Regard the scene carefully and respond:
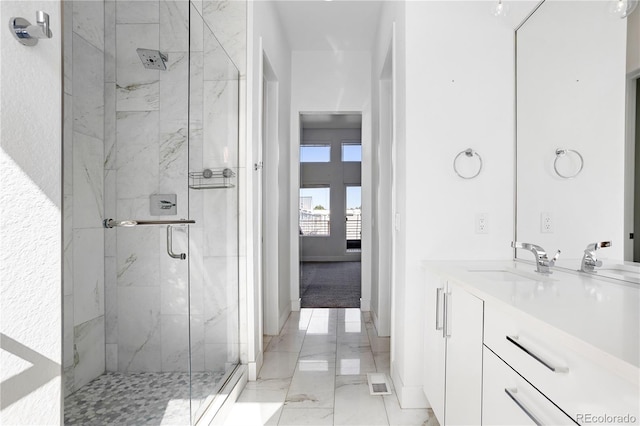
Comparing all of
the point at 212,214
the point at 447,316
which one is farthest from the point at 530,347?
the point at 212,214

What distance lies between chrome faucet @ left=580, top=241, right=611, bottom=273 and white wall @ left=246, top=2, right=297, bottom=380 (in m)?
1.87

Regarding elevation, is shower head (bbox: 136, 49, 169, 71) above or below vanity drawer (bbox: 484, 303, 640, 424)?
above

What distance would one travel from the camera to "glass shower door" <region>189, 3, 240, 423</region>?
213cm

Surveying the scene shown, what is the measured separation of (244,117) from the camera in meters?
2.67

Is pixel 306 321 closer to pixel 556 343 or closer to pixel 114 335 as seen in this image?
pixel 114 335

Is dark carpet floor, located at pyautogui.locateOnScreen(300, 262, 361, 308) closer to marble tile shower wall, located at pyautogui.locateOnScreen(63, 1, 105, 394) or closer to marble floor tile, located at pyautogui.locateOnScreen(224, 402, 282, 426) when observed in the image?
marble floor tile, located at pyautogui.locateOnScreen(224, 402, 282, 426)

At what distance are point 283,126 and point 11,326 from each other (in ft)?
10.9

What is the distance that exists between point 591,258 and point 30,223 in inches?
75.8

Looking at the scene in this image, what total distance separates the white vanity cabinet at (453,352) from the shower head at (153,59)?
182cm

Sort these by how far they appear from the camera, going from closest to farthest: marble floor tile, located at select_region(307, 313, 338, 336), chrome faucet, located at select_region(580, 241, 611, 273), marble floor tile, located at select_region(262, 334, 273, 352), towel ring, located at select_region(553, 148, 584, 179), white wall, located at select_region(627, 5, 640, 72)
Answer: white wall, located at select_region(627, 5, 640, 72) < chrome faucet, located at select_region(580, 241, 611, 273) < towel ring, located at select_region(553, 148, 584, 179) < marble floor tile, located at select_region(262, 334, 273, 352) < marble floor tile, located at select_region(307, 313, 338, 336)

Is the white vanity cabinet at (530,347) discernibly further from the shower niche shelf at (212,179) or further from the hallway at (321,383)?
the shower niche shelf at (212,179)

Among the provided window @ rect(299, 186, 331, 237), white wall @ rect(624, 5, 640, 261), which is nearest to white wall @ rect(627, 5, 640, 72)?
white wall @ rect(624, 5, 640, 261)

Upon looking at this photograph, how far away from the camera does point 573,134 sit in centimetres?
174

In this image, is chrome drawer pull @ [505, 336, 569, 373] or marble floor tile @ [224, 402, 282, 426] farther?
marble floor tile @ [224, 402, 282, 426]
